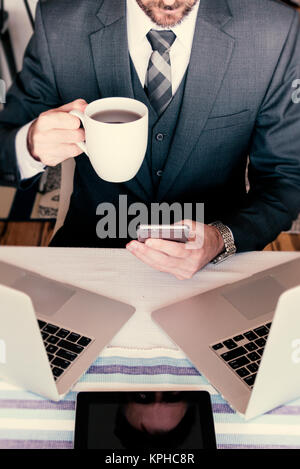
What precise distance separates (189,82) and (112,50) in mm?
199

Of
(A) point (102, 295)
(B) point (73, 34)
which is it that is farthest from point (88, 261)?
(B) point (73, 34)

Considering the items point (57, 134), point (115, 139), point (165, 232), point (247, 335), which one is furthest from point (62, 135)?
point (247, 335)

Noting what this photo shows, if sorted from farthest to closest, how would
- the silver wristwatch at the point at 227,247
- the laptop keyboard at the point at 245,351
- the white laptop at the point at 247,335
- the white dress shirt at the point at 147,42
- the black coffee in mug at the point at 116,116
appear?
the white dress shirt at the point at 147,42 < the silver wristwatch at the point at 227,247 < the black coffee in mug at the point at 116,116 < the laptop keyboard at the point at 245,351 < the white laptop at the point at 247,335

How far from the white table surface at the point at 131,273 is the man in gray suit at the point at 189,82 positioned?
0.30ft

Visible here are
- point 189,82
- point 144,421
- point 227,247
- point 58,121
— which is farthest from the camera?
point 189,82

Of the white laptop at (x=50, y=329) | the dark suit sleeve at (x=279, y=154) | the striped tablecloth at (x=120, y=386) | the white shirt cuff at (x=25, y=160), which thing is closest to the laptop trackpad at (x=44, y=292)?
the white laptop at (x=50, y=329)

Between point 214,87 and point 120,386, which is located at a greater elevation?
point 214,87

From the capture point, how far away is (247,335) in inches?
32.4

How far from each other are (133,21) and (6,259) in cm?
63

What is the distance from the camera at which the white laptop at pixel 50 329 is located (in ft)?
2.10

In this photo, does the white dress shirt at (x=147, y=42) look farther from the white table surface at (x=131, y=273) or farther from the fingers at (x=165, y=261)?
the fingers at (x=165, y=261)

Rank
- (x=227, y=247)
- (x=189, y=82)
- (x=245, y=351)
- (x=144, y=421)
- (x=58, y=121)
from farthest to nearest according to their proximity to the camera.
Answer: (x=189, y=82) → (x=227, y=247) → (x=58, y=121) → (x=245, y=351) → (x=144, y=421)

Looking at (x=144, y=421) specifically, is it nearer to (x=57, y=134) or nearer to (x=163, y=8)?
(x=57, y=134)
